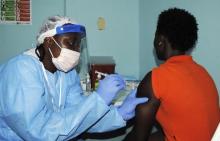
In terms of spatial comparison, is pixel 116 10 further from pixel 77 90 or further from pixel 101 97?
pixel 101 97

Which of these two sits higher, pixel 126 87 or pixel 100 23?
pixel 100 23

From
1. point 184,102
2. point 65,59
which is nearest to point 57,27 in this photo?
point 65,59

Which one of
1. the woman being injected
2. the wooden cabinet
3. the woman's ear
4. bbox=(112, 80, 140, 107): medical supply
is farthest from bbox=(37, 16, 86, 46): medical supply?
the wooden cabinet

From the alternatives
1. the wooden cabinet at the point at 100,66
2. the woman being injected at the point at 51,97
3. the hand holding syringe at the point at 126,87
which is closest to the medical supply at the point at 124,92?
the hand holding syringe at the point at 126,87

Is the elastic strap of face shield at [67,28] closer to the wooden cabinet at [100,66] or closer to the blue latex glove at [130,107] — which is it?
the blue latex glove at [130,107]

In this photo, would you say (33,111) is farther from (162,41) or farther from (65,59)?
(162,41)

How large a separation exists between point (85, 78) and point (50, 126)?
100 cm

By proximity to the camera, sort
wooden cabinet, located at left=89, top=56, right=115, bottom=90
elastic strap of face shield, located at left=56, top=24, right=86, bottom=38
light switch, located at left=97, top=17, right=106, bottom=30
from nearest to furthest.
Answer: elastic strap of face shield, located at left=56, top=24, right=86, bottom=38
wooden cabinet, located at left=89, top=56, right=115, bottom=90
light switch, located at left=97, top=17, right=106, bottom=30

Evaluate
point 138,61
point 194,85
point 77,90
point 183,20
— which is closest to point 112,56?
point 138,61

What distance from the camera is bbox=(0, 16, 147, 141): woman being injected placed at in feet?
3.88

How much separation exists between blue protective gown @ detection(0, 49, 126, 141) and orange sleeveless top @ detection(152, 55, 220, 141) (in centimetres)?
23

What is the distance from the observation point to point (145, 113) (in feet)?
4.21

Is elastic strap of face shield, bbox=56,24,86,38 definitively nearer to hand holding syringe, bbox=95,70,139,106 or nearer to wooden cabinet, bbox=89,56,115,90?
hand holding syringe, bbox=95,70,139,106

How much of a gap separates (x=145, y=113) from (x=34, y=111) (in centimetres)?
48
